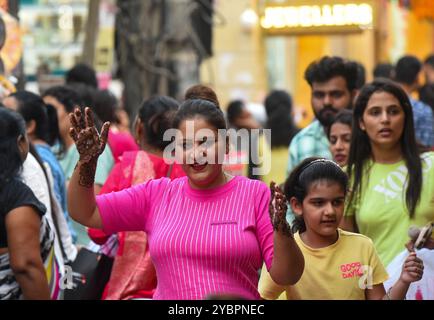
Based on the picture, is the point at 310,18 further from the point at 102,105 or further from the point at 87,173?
the point at 87,173

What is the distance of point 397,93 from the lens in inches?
257

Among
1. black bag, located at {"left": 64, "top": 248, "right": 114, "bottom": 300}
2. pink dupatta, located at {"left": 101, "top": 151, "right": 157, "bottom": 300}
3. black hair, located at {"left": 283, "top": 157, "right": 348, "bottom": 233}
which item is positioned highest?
black hair, located at {"left": 283, "top": 157, "right": 348, "bottom": 233}

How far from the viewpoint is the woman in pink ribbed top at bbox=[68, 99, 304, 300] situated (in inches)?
186

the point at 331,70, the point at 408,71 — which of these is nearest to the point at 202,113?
the point at 331,70

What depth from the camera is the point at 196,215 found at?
192 inches

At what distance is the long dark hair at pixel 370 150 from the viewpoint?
6152mm

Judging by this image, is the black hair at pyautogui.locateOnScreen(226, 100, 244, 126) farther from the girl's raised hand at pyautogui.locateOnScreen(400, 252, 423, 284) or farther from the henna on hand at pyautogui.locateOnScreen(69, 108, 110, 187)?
the henna on hand at pyautogui.locateOnScreen(69, 108, 110, 187)

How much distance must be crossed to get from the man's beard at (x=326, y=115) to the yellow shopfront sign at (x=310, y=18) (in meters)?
4.86

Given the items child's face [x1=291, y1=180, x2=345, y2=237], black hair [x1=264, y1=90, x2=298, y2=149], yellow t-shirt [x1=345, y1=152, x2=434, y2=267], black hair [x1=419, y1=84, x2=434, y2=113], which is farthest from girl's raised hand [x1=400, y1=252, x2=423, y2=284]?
black hair [x1=419, y1=84, x2=434, y2=113]

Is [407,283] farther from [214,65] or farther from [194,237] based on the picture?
[214,65]

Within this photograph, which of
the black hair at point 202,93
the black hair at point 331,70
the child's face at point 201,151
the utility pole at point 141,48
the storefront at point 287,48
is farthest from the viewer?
the storefront at point 287,48

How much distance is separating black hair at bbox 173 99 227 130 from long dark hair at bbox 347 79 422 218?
1564mm

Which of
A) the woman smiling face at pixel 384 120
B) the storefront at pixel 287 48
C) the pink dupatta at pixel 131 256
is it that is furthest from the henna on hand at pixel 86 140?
the storefront at pixel 287 48

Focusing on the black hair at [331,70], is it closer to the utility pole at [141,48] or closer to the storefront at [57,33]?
the utility pole at [141,48]
